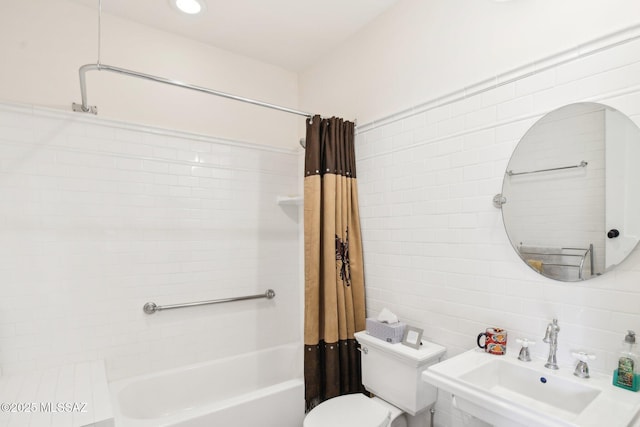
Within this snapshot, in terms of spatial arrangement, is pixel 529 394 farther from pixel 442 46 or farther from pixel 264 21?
pixel 264 21

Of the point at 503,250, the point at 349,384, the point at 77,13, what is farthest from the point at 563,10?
the point at 77,13

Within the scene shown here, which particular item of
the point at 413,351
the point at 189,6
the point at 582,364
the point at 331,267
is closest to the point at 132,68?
the point at 189,6

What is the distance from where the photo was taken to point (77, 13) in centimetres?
202

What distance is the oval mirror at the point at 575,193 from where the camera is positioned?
120cm

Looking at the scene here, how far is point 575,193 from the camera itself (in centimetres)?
133

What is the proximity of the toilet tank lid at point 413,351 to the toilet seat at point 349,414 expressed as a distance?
290 mm

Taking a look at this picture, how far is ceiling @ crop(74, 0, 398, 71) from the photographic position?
6.72 ft

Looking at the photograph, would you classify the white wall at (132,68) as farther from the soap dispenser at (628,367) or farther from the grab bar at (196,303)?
the soap dispenser at (628,367)

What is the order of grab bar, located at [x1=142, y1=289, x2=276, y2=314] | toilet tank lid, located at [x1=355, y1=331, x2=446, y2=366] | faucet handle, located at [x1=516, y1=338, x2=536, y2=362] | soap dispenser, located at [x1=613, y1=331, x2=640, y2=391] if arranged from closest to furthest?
1. soap dispenser, located at [x1=613, y1=331, x2=640, y2=391]
2. faucet handle, located at [x1=516, y1=338, x2=536, y2=362]
3. toilet tank lid, located at [x1=355, y1=331, x2=446, y2=366]
4. grab bar, located at [x1=142, y1=289, x2=276, y2=314]

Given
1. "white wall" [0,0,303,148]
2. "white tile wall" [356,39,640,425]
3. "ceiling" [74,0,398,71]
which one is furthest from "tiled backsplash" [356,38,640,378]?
"white wall" [0,0,303,148]

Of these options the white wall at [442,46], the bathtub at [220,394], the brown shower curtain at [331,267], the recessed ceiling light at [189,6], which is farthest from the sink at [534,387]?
the recessed ceiling light at [189,6]

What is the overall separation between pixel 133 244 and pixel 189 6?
4.88 ft

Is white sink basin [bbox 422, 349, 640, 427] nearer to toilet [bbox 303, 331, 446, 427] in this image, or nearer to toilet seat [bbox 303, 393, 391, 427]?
toilet [bbox 303, 331, 446, 427]

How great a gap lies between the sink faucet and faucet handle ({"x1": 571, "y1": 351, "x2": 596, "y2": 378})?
64 mm
